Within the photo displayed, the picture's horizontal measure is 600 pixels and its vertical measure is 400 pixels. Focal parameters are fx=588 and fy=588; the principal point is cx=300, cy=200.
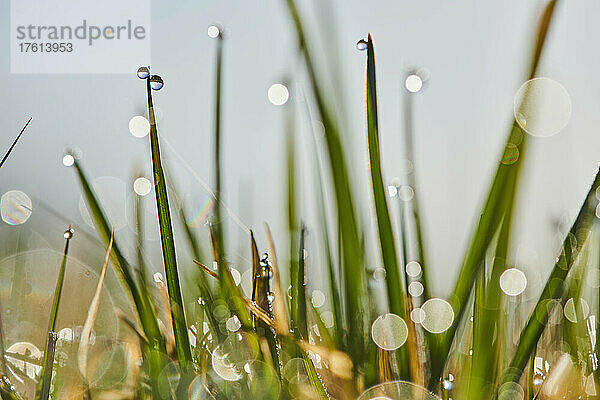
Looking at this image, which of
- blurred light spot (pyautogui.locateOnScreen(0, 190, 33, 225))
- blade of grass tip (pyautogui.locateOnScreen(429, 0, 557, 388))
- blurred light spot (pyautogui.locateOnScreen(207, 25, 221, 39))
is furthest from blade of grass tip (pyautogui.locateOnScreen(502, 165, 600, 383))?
blurred light spot (pyautogui.locateOnScreen(0, 190, 33, 225))

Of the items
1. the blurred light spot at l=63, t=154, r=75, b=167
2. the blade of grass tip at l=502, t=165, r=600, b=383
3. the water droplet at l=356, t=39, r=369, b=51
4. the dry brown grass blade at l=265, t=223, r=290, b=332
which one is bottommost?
the dry brown grass blade at l=265, t=223, r=290, b=332

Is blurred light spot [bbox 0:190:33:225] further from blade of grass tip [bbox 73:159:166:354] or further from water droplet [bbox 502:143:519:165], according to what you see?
water droplet [bbox 502:143:519:165]

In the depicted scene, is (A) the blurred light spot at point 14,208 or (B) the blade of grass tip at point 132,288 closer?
(B) the blade of grass tip at point 132,288

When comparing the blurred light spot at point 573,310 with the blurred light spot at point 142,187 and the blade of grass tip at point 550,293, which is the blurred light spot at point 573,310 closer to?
the blade of grass tip at point 550,293

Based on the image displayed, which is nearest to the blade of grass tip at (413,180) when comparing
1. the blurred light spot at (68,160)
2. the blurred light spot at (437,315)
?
the blurred light spot at (437,315)

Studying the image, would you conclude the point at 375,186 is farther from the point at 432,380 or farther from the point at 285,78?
the point at 285,78

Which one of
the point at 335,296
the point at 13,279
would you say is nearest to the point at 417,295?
the point at 335,296

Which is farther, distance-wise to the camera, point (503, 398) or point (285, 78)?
point (285, 78)
